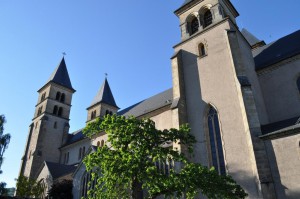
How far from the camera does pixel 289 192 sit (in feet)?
41.0

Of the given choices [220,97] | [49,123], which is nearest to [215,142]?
[220,97]

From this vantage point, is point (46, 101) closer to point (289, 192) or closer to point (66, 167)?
point (66, 167)

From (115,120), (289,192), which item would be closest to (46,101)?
(115,120)

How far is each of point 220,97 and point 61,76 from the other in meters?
32.1

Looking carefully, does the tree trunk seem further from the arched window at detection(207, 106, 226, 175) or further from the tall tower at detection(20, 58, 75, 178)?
the tall tower at detection(20, 58, 75, 178)

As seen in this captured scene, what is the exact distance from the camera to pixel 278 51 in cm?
2081

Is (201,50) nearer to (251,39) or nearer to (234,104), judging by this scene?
(234,104)

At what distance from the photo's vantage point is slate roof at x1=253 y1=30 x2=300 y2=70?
62.8 ft

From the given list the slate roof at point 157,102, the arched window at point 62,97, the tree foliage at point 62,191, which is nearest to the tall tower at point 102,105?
the arched window at point 62,97

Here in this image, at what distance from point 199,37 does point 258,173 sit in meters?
12.6

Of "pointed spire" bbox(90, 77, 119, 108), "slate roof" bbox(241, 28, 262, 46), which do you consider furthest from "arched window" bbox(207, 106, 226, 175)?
"pointed spire" bbox(90, 77, 119, 108)

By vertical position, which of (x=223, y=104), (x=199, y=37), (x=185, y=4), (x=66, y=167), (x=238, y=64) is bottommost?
(x=66, y=167)

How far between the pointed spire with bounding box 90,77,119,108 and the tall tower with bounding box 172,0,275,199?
21077 mm

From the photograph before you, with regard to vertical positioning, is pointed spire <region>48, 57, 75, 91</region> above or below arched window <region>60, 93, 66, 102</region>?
above
